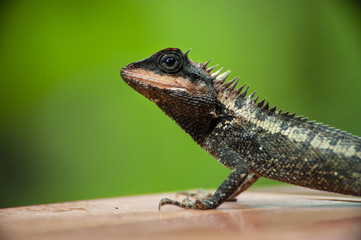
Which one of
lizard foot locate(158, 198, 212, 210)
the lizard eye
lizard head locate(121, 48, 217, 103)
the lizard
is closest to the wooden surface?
lizard foot locate(158, 198, 212, 210)

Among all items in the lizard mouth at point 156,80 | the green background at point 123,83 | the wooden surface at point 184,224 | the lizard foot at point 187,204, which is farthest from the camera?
the green background at point 123,83

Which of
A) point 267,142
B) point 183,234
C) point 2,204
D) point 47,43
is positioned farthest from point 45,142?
point 183,234

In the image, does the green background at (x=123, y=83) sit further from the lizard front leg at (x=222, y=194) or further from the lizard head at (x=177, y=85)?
the lizard front leg at (x=222, y=194)

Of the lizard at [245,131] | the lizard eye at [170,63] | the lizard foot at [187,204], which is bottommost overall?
the lizard foot at [187,204]

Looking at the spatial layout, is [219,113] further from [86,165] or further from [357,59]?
[357,59]

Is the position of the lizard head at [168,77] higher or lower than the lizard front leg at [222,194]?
higher

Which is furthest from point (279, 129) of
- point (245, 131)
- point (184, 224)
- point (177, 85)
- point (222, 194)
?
point (184, 224)

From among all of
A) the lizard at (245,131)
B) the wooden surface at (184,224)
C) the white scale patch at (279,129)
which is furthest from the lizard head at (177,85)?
the wooden surface at (184,224)
